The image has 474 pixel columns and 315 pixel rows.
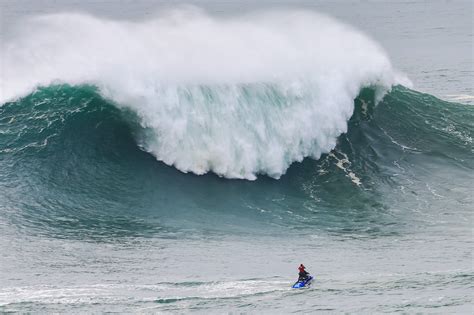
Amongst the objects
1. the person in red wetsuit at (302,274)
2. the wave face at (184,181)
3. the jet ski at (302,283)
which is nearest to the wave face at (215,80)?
the wave face at (184,181)

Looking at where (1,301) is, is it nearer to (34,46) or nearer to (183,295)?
(183,295)

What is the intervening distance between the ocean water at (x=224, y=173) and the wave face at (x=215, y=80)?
0.09 metres

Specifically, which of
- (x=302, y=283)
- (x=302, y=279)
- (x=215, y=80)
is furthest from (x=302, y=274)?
(x=215, y=80)

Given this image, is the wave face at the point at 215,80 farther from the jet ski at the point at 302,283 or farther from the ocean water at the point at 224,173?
the jet ski at the point at 302,283

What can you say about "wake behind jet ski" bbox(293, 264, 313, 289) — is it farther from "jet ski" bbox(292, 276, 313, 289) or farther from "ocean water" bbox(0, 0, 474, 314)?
"ocean water" bbox(0, 0, 474, 314)

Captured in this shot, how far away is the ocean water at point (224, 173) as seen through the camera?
734 inches

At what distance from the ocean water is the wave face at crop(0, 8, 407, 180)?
0.28 ft

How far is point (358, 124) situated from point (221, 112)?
646 centimetres

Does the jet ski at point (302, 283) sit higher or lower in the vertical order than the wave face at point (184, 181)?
lower

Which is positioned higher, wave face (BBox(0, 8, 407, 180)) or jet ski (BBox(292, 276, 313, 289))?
wave face (BBox(0, 8, 407, 180))

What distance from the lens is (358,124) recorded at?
31.7 metres

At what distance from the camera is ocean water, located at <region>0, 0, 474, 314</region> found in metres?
18.7

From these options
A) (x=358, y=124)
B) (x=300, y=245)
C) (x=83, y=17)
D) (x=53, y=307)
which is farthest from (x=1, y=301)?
(x=83, y=17)

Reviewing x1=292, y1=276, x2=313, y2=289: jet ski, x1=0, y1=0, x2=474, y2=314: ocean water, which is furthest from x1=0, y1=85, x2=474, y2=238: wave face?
x1=292, y1=276, x2=313, y2=289: jet ski
